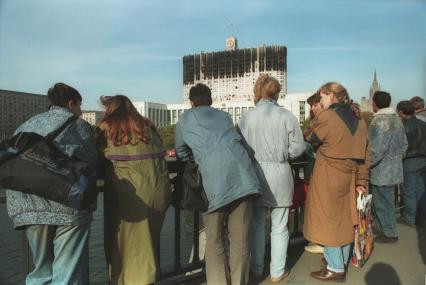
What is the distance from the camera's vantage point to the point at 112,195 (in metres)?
3.16

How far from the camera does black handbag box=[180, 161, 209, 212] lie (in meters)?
3.36

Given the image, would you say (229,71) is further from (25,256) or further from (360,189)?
(25,256)

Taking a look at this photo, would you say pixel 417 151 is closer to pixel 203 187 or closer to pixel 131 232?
pixel 203 187

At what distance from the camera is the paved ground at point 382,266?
404cm

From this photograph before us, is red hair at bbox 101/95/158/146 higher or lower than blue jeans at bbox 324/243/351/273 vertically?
higher

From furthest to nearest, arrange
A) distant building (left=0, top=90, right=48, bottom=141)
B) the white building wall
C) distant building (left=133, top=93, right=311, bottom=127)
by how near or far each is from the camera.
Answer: the white building wall
distant building (left=133, top=93, right=311, bottom=127)
distant building (left=0, top=90, right=48, bottom=141)

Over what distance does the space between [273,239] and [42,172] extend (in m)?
2.37

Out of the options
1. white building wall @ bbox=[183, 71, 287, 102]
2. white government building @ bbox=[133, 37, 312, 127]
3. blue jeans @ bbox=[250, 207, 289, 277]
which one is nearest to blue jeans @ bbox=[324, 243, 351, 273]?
blue jeans @ bbox=[250, 207, 289, 277]

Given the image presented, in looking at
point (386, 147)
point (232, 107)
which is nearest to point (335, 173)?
point (386, 147)

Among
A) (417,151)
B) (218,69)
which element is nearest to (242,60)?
(218,69)

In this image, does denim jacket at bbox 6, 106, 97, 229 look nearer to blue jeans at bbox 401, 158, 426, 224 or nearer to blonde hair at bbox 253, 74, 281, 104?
blonde hair at bbox 253, 74, 281, 104

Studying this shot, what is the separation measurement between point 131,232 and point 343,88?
250cm

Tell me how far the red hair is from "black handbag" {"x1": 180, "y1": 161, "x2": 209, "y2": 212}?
1.47ft

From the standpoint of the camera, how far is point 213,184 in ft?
10.7
